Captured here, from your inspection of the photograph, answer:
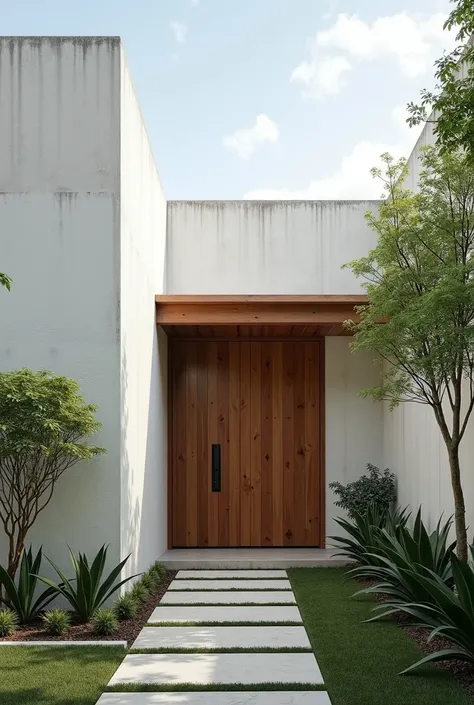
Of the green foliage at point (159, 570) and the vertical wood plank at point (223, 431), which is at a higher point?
the vertical wood plank at point (223, 431)

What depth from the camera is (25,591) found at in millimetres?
6227

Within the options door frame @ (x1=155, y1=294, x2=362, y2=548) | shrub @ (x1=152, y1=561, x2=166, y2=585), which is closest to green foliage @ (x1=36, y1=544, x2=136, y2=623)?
shrub @ (x1=152, y1=561, x2=166, y2=585)

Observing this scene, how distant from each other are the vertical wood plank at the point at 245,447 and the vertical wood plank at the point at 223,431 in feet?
0.65

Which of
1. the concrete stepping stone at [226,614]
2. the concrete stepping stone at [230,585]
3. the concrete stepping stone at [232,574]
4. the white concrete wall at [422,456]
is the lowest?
the concrete stepping stone at [232,574]

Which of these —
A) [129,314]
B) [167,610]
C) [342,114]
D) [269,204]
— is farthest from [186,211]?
[167,610]

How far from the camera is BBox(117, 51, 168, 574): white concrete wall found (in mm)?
7141

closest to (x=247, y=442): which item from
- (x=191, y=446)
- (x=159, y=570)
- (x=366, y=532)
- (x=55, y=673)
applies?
(x=191, y=446)

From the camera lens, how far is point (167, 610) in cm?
695

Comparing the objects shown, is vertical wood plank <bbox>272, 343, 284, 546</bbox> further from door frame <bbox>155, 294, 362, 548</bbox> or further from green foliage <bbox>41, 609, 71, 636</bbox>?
green foliage <bbox>41, 609, 71, 636</bbox>

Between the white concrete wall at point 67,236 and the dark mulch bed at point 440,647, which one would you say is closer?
the dark mulch bed at point 440,647

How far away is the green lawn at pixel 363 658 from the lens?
174 inches

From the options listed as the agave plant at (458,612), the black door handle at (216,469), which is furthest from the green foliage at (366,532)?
the agave plant at (458,612)

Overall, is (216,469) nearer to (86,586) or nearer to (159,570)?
(159,570)

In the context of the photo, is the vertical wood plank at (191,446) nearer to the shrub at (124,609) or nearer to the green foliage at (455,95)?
the shrub at (124,609)
